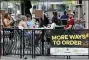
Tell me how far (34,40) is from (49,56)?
0.87 metres

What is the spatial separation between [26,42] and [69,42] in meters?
1.74

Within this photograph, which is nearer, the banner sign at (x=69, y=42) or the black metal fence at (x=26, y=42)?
the banner sign at (x=69, y=42)

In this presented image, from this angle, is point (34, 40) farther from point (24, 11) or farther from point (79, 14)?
point (24, 11)

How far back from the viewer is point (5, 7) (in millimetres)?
29891

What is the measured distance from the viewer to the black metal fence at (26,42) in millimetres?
12594

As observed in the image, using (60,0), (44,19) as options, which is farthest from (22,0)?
(44,19)

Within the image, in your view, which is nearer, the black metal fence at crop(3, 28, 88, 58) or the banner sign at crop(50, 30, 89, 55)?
the banner sign at crop(50, 30, 89, 55)

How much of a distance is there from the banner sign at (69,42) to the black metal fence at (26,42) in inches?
12.0

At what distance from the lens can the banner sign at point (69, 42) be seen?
39.9ft

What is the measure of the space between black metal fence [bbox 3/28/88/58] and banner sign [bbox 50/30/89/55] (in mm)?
306

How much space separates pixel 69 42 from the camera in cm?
1225

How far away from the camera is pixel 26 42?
12828mm

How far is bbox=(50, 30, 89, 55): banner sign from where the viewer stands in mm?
12172

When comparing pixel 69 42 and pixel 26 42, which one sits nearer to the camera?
pixel 69 42
